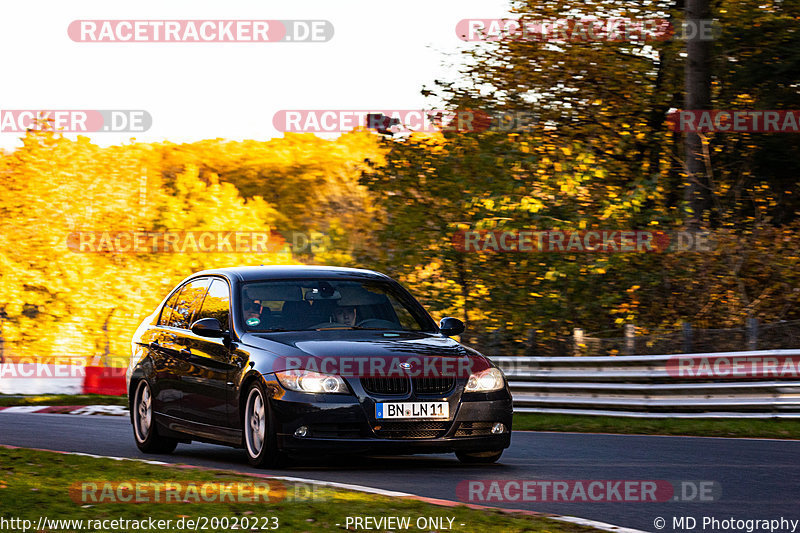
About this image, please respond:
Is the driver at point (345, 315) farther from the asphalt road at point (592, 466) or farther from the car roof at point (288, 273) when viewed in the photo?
the asphalt road at point (592, 466)

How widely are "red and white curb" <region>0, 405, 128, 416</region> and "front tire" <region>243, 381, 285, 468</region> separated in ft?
31.5

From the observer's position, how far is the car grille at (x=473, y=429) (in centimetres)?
995

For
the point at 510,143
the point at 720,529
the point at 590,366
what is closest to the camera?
the point at 720,529

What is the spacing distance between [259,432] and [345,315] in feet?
4.70

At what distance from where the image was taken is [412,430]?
9.76 meters

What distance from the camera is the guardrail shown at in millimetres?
15125

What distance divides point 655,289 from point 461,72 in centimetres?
582

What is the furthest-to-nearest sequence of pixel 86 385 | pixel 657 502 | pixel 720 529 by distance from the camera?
pixel 86 385, pixel 657 502, pixel 720 529

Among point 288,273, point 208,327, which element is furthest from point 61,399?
point 208,327

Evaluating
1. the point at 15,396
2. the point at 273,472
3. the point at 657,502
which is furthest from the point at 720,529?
the point at 15,396

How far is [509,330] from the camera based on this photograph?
21.8 m

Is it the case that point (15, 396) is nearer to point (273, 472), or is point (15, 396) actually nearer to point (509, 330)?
point (509, 330)
